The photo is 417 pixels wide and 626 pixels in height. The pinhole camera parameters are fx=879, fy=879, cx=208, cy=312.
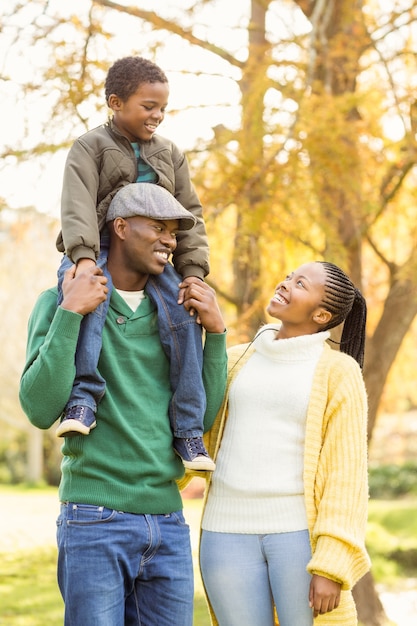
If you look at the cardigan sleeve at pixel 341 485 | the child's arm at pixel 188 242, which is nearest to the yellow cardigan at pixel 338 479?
the cardigan sleeve at pixel 341 485

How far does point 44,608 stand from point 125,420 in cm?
415

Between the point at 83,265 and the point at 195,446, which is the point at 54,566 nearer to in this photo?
the point at 195,446

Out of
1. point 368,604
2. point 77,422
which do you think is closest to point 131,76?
point 77,422

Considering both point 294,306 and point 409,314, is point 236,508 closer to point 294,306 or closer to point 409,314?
point 294,306

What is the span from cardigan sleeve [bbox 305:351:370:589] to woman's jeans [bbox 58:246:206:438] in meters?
0.39

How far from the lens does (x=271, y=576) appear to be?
260 centimetres

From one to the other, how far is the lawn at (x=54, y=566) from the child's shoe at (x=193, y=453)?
3312mm

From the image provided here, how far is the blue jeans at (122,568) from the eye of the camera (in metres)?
2.29

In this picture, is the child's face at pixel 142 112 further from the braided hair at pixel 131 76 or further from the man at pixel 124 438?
the man at pixel 124 438

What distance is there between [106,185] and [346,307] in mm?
882

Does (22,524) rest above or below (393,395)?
below

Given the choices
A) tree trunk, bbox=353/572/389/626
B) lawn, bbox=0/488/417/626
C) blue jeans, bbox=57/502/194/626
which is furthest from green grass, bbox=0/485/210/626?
blue jeans, bbox=57/502/194/626

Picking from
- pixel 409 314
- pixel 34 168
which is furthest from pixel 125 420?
pixel 409 314

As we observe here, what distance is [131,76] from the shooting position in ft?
8.84
